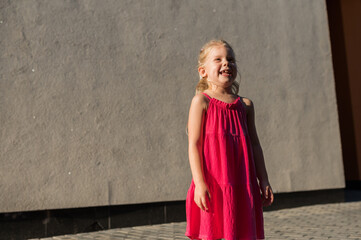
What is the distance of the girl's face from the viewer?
244 cm

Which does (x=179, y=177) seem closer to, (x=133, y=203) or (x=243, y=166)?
(x=133, y=203)

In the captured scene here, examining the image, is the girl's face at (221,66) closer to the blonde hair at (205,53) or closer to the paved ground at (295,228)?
the blonde hair at (205,53)

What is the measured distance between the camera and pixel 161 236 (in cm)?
479

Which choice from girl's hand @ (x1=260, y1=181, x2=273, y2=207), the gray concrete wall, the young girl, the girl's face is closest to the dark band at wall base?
the gray concrete wall

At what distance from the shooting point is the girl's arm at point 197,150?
7.46ft

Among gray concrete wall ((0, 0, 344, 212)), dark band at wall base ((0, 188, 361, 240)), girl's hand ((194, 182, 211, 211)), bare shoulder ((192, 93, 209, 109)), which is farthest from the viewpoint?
gray concrete wall ((0, 0, 344, 212))

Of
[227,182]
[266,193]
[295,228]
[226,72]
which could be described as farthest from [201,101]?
[295,228]

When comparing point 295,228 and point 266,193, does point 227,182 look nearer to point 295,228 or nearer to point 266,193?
point 266,193

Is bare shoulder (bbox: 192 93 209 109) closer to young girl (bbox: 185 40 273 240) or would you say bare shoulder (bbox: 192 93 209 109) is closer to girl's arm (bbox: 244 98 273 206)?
young girl (bbox: 185 40 273 240)

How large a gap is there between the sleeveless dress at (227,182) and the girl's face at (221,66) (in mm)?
112

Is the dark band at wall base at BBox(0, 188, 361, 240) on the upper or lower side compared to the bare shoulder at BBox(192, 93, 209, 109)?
lower

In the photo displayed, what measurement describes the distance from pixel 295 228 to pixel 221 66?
3.22 meters

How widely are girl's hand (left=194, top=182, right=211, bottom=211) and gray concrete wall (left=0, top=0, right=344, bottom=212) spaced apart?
126 inches

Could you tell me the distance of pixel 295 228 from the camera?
5.04 meters
